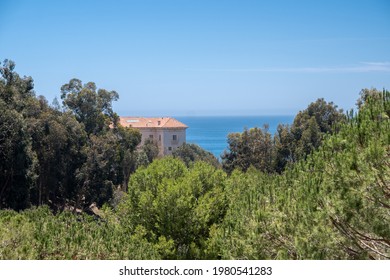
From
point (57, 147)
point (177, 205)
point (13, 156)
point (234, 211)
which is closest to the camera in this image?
point (234, 211)

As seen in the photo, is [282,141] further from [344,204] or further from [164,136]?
[344,204]

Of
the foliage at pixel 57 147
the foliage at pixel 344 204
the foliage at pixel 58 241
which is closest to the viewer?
the foliage at pixel 344 204

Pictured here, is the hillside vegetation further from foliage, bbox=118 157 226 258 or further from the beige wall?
the beige wall

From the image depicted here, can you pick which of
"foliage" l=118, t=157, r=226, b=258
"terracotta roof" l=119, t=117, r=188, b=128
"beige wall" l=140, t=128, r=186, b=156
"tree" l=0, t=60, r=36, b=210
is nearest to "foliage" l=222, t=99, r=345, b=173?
"tree" l=0, t=60, r=36, b=210

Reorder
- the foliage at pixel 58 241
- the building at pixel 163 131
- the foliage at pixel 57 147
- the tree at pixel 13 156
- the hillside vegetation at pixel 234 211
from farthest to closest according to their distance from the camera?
the building at pixel 163 131, the foliage at pixel 57 147, the tree at pixel 13 156, the foliage at pixel 58 241, the hillside vegetation at pixel 234 211

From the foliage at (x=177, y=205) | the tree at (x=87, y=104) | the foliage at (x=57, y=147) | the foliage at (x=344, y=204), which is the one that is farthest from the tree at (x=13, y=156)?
the foliage at (x=344, y=204)

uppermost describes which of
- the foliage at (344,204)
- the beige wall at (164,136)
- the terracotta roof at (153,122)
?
the foliage at (344,204)

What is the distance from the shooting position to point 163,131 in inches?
2459

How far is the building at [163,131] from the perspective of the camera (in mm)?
62406

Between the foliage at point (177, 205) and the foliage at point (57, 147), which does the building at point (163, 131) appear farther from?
the foliage at point (177, 205)

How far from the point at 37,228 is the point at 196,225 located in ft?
24.5

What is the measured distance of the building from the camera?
6241 centimetres

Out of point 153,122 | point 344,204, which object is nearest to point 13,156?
point 344,204

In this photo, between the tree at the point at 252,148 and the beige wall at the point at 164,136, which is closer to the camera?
the tree at the point at 252,148
